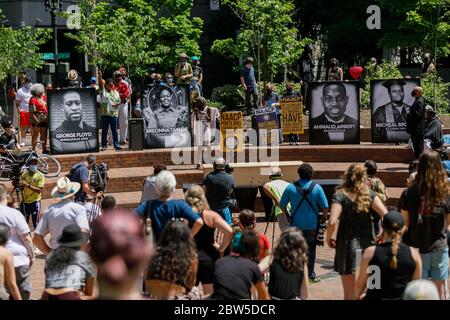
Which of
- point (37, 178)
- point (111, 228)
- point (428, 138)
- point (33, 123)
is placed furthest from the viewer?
point (33, 123)

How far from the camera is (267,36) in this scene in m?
28.5

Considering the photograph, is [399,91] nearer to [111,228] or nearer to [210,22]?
[111,228]

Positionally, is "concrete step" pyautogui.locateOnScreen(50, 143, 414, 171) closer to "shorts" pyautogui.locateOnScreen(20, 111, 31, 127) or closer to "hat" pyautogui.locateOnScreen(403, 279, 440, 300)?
"shorts" pyautogui.locateOnScreen(20, 111, 31, 127)

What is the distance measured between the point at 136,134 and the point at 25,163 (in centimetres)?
413

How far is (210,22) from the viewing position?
1748 inches

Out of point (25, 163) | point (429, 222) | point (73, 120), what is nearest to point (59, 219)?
point (429, 222)

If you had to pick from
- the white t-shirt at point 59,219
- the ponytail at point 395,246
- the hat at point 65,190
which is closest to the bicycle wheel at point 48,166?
the hat at point 65,190

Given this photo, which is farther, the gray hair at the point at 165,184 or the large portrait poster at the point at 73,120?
the large portrait poster at the point at 73,120

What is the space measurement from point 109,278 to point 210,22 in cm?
4083

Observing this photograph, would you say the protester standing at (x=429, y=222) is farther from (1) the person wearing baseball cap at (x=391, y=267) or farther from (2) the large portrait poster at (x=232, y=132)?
(2) the large portrait poster at (x=232, y=132)

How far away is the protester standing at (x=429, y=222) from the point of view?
9.94 metres

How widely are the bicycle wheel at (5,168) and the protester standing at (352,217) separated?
10.6 metres

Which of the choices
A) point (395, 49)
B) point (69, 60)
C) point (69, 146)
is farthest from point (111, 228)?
point (69, 60)
